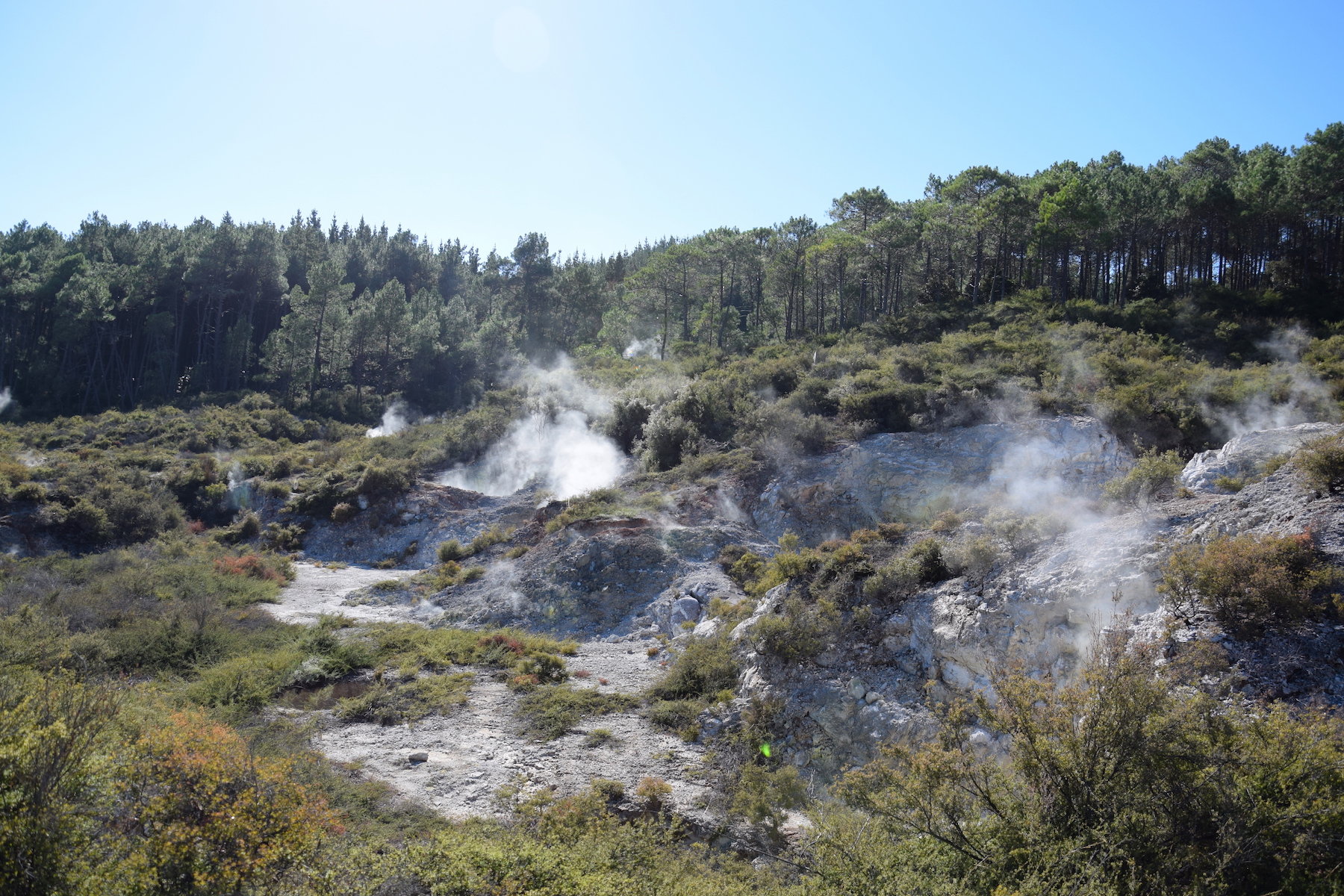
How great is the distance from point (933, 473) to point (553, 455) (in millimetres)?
18313

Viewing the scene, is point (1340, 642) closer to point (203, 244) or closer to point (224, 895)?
point (224, 895)

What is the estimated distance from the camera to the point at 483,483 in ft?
113

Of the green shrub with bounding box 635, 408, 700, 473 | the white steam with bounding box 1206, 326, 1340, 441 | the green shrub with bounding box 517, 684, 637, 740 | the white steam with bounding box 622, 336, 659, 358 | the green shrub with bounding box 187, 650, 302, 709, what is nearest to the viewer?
the green shrub with bounding box 517, 684, 637, 740

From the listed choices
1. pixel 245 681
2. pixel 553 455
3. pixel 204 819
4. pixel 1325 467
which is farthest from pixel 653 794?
pixel 553 455

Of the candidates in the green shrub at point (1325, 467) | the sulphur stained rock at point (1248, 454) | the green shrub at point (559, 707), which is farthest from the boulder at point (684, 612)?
the green shrub at point (1325, 467)

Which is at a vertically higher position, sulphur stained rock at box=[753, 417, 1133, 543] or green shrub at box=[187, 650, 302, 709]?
sulphur stained rock at box=[753, 417, 1133, 543]

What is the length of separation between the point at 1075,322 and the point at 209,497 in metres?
43.1

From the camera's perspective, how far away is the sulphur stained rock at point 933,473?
23.1 meters

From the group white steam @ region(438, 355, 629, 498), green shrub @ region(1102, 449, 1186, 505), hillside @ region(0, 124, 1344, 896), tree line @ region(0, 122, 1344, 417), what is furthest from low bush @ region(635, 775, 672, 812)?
tree line @ region(0, 122, 1344, 417)

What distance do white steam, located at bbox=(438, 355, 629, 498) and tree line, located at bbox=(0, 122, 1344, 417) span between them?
1414 cm

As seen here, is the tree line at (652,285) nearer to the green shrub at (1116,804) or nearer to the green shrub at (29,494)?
the green shrub at (29,494)

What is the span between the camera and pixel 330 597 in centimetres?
2341

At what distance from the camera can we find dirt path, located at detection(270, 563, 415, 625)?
A: 68.5ft

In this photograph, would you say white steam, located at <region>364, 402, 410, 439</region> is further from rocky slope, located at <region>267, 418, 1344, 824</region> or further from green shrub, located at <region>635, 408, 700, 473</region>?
rocky slope, located at <region>267, 418, 1344, 824</region>
